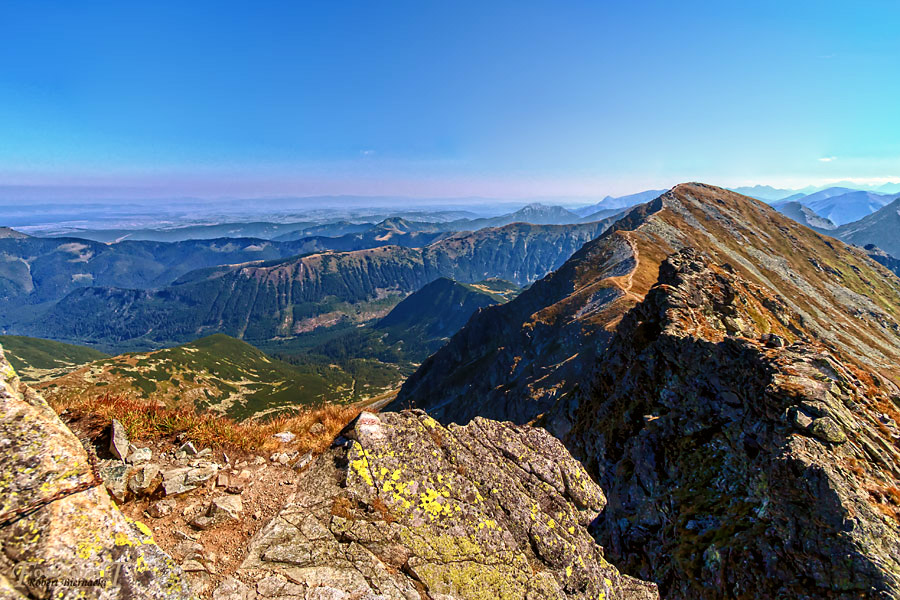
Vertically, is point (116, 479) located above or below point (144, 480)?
above

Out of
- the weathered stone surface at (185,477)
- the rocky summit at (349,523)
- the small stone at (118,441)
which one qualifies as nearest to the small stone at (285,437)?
the rocky summit at (349,523)

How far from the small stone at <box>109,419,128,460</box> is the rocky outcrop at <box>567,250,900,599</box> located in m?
17.2

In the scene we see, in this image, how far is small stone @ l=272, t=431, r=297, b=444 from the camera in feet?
41.4

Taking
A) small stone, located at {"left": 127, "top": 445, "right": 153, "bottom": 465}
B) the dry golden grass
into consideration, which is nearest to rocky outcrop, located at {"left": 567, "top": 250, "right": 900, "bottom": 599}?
the dry golden grass

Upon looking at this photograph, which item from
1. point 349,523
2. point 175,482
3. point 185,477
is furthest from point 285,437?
point 349,523

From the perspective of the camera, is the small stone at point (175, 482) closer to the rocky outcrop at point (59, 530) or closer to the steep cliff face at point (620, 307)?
the rocky outcrop at point (59, 530)

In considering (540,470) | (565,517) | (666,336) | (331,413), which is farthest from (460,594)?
(666,336)

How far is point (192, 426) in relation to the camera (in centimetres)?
1156

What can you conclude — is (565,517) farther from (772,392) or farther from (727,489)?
(772,392)

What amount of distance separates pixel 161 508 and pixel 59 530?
136 inches

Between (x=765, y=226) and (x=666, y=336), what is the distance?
201091mm

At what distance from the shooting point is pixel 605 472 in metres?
24.8

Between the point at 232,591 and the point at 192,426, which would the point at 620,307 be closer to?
the point at 192,426

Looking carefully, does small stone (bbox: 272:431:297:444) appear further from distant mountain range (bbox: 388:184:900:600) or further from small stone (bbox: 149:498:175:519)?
distant mountain range (bbox: 388:184:900:600)
